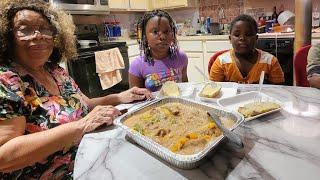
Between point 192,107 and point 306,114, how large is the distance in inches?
16.1

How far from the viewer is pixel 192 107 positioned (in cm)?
97

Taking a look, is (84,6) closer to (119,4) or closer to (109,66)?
(119,4)

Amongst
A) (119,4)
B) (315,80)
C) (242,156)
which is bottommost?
(242,156)

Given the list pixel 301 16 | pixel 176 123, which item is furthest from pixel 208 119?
pixel 301 16

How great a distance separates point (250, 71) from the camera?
174cm

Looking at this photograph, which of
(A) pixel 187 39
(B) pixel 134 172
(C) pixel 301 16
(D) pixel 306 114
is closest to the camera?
(B) pixel 134 172

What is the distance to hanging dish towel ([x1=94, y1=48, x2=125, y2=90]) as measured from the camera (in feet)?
10.5

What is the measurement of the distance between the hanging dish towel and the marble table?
237cm

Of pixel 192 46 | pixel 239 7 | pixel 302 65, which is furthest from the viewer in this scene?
pixel 239 7

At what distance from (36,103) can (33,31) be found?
0.30 meters

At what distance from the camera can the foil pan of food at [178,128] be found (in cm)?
66

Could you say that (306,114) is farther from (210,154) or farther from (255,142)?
(210,154)

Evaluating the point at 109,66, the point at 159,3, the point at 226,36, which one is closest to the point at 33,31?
the point at 109,66

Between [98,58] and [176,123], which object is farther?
[98,58]
